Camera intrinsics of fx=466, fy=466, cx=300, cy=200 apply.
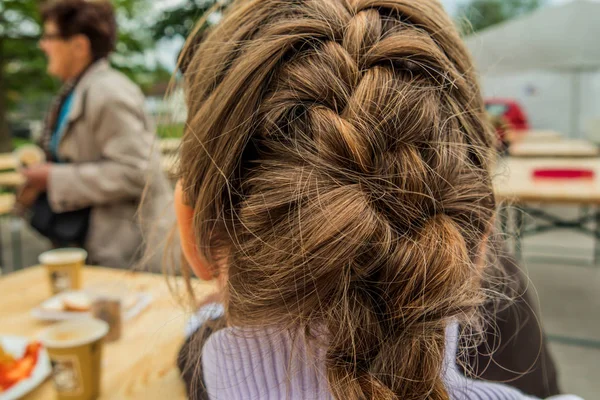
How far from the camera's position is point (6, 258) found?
4762mm

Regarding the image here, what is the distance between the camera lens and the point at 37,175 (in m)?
1.95

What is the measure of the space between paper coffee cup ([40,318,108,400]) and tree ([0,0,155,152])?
6.34m

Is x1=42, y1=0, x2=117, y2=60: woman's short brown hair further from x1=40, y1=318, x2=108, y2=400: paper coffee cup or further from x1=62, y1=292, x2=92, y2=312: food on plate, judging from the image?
x1=40, y1=318, x2=108, y2=400: paper coffee cup

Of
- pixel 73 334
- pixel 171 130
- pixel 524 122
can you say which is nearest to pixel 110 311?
pixel 73 334

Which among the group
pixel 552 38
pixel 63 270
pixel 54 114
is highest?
pixel 552 38

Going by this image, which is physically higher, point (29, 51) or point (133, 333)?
point (29, 51)

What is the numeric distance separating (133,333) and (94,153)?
1.10 m

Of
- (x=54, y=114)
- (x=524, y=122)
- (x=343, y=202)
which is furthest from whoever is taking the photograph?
(x=524, y=122)

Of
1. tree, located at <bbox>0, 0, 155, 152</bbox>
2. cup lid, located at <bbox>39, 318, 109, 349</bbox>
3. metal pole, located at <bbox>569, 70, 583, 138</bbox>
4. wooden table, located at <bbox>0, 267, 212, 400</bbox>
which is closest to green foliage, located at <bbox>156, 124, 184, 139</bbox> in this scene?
wooden table, located at <bbox>0, 267, 212, 400</bbox>

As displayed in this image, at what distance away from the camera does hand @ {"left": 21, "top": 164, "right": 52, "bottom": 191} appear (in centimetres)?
195

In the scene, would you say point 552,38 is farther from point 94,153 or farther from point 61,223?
point 61,223

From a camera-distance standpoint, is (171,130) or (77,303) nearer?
(171,130)

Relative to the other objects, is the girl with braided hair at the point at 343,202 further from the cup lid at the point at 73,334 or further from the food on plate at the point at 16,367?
the food on plate at the point at 16,367

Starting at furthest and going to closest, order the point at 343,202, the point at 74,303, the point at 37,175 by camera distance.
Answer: the point at 37,175 → the point at 74,303 → the point at 343,202
